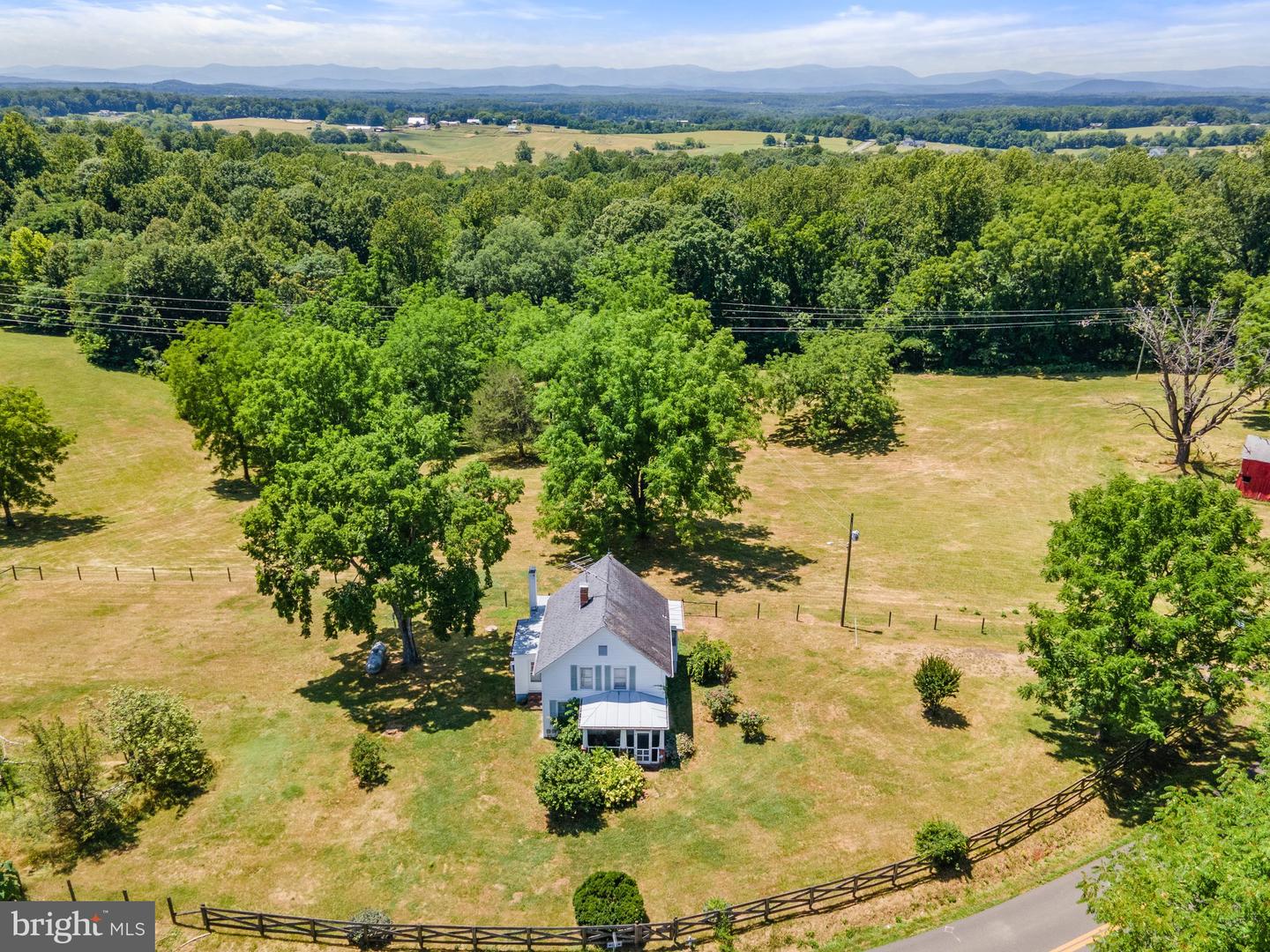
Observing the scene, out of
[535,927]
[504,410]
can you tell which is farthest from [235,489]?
[535,927]

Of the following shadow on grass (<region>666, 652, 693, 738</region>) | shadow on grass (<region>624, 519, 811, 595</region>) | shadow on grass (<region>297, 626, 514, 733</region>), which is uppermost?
shadow on grass (<region>624, 519, 811, 595</region>)

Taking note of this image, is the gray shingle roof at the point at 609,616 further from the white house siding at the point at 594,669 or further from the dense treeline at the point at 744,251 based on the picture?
the dense treeline at the point at 744,251

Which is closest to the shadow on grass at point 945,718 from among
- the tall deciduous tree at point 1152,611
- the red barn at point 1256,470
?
the tall deciduous tree at point 1152,611

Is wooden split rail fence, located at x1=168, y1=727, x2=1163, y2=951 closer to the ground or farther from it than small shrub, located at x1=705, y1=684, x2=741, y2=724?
closer to the ground

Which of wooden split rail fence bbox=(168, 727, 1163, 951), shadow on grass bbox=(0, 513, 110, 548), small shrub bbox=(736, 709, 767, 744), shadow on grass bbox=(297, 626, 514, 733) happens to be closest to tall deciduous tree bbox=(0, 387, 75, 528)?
shadow on grass bbox=(0, 513, 110, 548)

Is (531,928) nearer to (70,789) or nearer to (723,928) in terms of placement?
(723,928)

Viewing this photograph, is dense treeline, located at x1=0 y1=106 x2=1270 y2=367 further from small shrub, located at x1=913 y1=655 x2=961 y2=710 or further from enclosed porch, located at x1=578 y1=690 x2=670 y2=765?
small shrub, located at x1=913 y1=655 x2=961 y2=710
